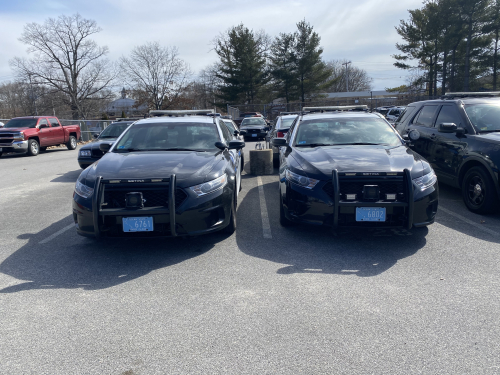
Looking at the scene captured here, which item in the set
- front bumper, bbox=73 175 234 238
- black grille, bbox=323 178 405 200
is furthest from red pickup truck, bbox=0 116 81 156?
black grille, bbox=323 178 405 200

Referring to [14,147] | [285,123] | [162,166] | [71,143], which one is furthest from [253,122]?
[162,166]

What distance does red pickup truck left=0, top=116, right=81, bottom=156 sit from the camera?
17453 mm

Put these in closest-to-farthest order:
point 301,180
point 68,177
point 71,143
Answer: point 301,180 → point 68,177 → point 71,143

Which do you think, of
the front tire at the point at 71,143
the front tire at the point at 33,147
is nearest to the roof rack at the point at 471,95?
the front tire at the point at 33,147

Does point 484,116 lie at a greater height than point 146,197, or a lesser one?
greater

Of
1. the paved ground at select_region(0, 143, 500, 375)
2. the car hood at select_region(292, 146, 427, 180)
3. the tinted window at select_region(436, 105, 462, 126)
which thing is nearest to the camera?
the paved ground at select_region(0, 143, 500, 375)

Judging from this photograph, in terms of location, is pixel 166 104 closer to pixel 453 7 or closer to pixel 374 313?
pixel 453 7

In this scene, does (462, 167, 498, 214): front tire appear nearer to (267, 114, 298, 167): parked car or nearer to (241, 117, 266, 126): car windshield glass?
(267, 114, 298, 167): parked car

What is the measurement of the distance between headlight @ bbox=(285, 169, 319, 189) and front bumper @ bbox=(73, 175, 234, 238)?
109cm

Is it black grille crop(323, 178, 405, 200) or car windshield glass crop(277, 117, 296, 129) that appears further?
car windshield glass crop(277, 117, 296, 129)

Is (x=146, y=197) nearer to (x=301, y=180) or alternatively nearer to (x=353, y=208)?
(x=301, y=180)

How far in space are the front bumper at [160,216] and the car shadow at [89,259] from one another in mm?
338

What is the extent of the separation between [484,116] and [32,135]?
17855 millimetres

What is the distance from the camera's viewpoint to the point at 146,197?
4.67m
